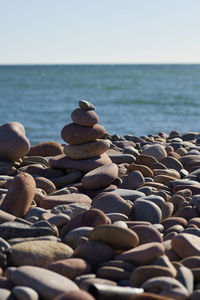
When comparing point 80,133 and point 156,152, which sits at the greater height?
point 80,133

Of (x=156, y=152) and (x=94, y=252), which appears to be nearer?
(x=94, y=252)

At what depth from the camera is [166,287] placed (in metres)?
2.51

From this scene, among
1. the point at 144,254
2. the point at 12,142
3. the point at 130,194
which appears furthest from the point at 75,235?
the point at 12,142

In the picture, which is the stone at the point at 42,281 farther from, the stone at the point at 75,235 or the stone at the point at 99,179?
the stone at the point at 99,179

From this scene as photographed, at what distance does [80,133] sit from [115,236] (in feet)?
6.51

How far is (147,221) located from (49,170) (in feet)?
5.18

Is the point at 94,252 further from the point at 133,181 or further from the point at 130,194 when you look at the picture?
the point at 133,181

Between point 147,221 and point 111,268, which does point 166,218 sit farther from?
point 111,268

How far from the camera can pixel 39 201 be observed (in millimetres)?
4078

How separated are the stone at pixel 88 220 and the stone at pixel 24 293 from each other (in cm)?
83

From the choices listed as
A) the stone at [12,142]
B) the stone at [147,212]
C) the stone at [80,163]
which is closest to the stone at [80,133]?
the stone at [80,163]

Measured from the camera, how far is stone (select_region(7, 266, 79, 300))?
2504 millimetres

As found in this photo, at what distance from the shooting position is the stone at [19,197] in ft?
12.3

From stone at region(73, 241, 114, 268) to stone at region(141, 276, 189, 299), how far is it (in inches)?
15.2
